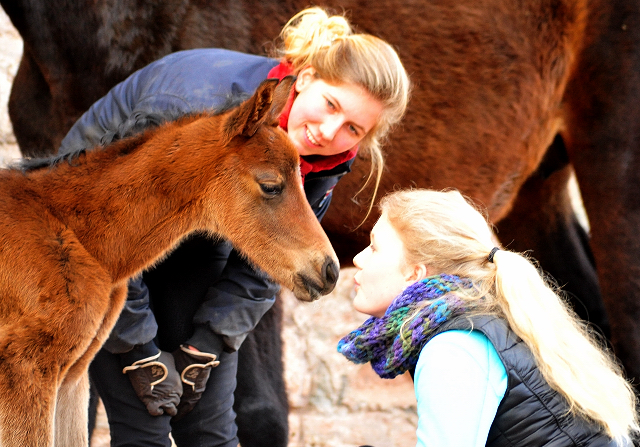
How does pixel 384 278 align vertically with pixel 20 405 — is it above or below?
above

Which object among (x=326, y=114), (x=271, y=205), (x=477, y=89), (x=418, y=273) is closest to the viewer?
(x=418, y=273)

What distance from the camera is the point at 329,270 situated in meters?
1.92

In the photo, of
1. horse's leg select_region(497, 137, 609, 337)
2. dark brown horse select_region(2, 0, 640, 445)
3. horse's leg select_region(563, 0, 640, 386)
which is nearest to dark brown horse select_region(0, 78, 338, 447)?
dark brown horse select_region(2, 0, 640, 445)

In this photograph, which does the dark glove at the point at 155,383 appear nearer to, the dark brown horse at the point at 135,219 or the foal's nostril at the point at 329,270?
the dark brown horse at the point at 135,219

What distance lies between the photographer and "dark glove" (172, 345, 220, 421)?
7.24 ft

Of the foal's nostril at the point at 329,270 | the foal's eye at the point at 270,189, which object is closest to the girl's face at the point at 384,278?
the foal's nostril at the point at 329,270

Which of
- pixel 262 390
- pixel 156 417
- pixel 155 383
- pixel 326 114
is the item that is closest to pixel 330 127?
pixel 326 114

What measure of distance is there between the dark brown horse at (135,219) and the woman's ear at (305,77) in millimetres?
245

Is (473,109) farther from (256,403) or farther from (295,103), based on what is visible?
(256,403)

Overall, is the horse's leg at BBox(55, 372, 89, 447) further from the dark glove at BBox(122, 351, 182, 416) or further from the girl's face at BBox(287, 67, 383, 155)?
the girl's face at BBox(287, 67, 383, 155)

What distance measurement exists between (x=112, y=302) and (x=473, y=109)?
1.72m

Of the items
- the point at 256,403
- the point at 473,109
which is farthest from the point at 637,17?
the point at 256,403

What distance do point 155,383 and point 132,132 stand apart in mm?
787

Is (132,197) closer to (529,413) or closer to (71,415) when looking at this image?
(71,415)
